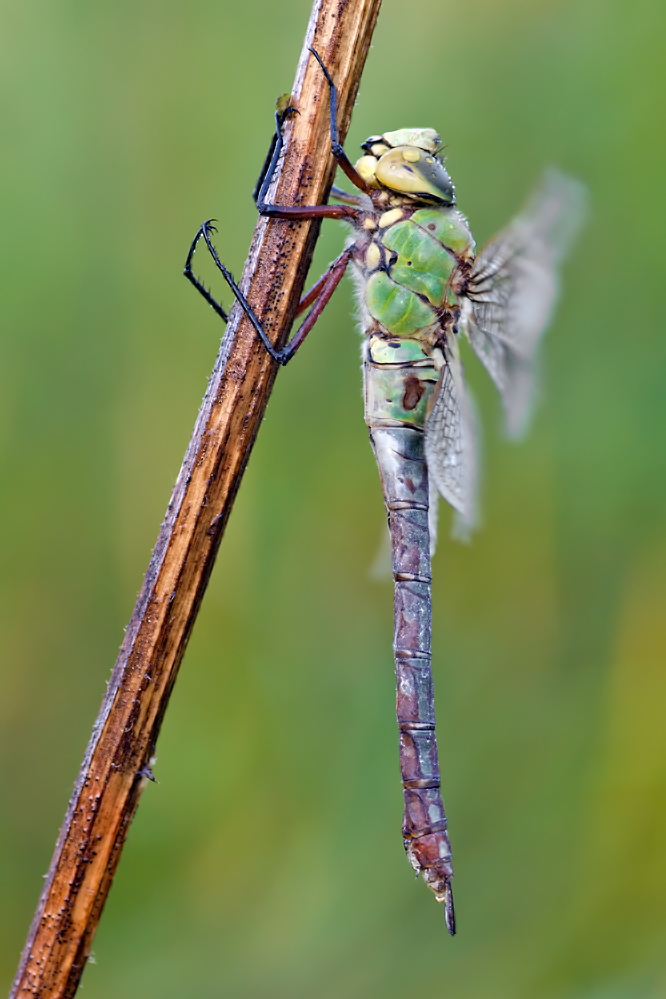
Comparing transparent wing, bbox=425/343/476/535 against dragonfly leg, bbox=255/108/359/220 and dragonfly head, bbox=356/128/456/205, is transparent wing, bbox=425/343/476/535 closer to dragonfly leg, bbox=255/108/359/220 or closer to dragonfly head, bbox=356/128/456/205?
dragonfly head, bbox=356/128/456/205

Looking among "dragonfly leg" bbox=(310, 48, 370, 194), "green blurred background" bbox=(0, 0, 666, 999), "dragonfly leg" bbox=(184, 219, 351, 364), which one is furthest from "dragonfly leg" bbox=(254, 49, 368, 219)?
"green blurred background" bbox=(0, 0, 666, 999)

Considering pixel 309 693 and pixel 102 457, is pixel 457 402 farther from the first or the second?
pixel 102 457

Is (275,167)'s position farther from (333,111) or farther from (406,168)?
Answer: (406,168)

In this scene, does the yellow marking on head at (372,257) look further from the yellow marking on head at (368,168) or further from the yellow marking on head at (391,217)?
the yellow marking on head at (368,168)

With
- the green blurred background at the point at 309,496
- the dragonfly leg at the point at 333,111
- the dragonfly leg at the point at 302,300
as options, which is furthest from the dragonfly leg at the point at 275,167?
the green blurred background at the point at 309,496

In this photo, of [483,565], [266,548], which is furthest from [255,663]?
[483,565]
